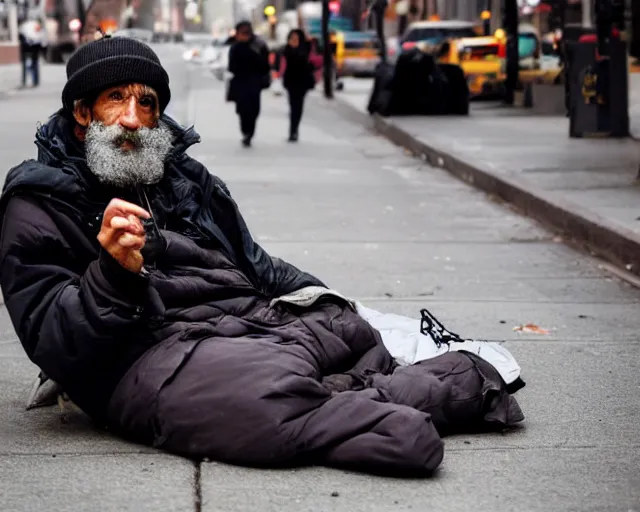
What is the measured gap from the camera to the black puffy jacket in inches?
160

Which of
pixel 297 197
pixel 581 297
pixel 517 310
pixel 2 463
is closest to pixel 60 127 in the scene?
pixel 2 463

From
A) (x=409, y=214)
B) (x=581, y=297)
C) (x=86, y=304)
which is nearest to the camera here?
(x=86, y=304)

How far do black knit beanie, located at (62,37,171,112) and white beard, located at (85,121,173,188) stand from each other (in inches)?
5.1

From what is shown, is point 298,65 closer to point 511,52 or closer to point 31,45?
point 511,52

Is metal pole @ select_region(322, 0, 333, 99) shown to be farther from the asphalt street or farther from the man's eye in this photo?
the man's eye

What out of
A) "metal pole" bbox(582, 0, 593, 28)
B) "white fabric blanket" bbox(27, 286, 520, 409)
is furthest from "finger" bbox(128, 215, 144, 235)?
"metal pole" bbox(582, 0, 593, 28)

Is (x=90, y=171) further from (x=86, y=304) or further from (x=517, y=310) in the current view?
(x=517, y=310)

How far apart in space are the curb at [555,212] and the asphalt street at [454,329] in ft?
0.52

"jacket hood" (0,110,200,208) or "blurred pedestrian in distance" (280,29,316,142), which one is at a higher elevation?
"blurred pedestrian in distance" (280,29,316,142)

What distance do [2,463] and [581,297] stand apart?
4.21 metres

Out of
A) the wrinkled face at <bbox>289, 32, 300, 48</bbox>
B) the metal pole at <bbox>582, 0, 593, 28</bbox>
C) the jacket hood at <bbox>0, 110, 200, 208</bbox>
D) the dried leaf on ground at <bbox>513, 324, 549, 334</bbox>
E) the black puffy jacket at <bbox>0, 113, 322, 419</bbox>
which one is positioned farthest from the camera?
the metal pole at <bbox>582, 0, 593, 28</bbox>

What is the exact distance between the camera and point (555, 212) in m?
10.5

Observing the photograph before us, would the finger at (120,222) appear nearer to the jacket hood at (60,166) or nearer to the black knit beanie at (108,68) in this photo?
the jacket hood at (60,166)

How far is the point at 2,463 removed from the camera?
4258mm
